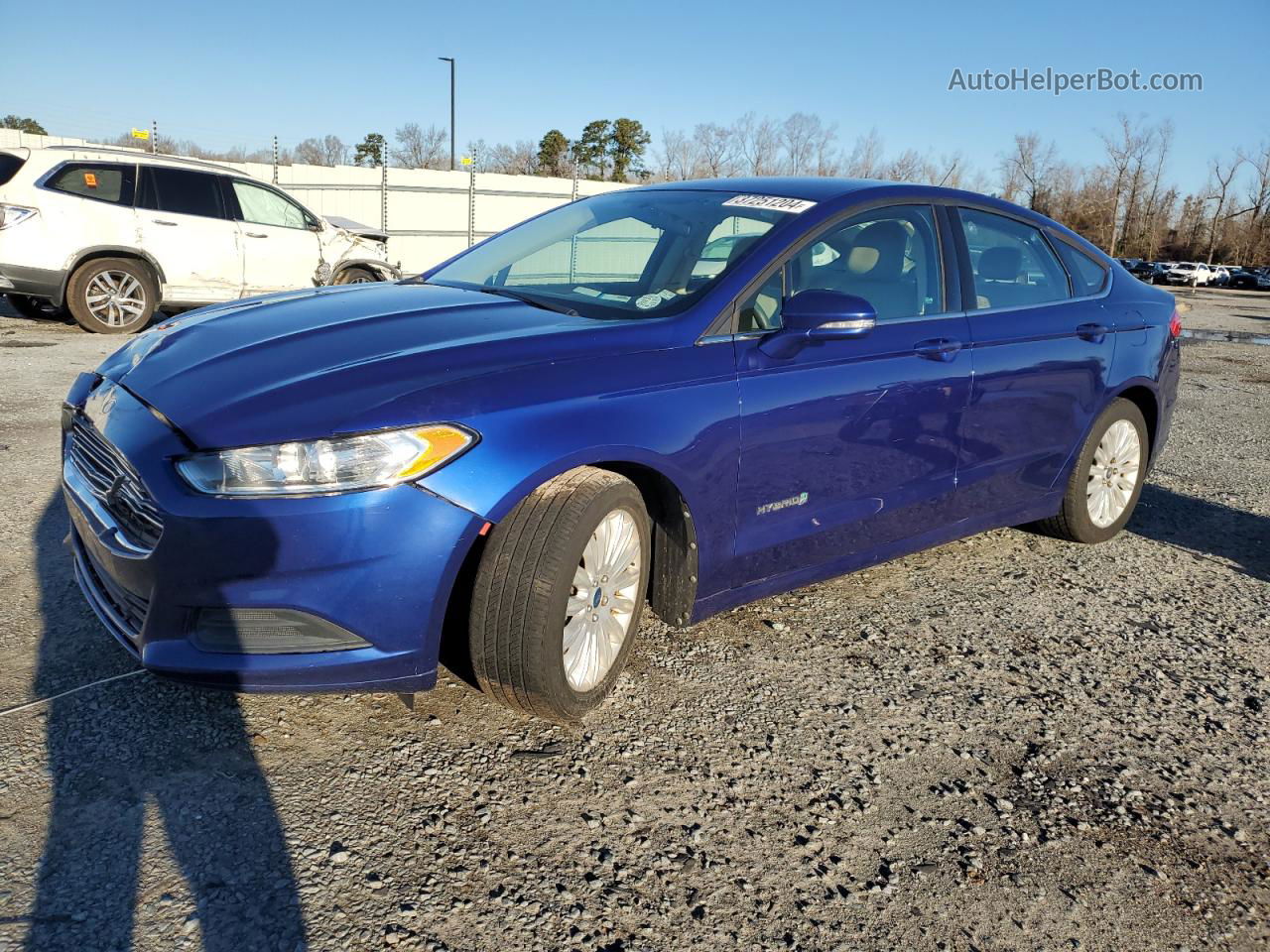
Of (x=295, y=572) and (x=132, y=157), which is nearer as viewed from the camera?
(x=295, y=572)

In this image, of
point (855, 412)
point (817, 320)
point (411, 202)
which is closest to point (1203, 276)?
point (411, 202)

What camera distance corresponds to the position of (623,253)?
11.9 ft

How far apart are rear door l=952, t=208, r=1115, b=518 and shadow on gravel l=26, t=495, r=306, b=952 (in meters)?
2.73

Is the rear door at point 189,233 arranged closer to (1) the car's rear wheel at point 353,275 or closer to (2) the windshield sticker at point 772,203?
(1) the car's rear wheel at point 353,275

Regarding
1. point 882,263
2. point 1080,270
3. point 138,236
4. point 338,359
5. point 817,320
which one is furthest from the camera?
point 138,236

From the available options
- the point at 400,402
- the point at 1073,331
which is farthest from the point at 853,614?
the point at 400,402

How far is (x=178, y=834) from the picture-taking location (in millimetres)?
2260

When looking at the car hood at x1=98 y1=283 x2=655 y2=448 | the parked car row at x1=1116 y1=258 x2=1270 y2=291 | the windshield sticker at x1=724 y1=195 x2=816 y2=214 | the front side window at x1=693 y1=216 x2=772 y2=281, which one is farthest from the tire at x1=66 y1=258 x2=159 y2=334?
the parked car row at x1=1116 y1=258 x2=1270 y2=291

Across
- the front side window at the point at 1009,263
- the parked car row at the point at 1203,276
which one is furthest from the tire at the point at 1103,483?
the parked car row at the point at 1203,276

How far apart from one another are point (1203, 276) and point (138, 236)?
58.5 metres

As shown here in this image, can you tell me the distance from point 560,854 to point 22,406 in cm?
579

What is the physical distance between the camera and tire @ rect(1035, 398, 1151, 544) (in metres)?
4.51

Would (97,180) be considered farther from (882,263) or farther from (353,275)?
(882,263)

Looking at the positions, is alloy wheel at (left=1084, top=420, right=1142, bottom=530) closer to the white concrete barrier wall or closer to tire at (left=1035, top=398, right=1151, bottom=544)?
tire at (left=1035, top=398, right=1151, bottom=544)
